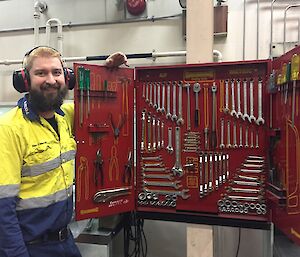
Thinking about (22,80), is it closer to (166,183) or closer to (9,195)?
(9,195)

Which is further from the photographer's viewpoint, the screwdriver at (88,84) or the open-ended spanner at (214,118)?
the open-ended spanner at (214,118)

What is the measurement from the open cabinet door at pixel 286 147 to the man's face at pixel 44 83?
94 centimetres

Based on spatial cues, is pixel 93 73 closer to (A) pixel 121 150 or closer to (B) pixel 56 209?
(A) pixel 121 150

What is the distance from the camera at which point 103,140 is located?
1.59 metres

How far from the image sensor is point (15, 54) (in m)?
2.72

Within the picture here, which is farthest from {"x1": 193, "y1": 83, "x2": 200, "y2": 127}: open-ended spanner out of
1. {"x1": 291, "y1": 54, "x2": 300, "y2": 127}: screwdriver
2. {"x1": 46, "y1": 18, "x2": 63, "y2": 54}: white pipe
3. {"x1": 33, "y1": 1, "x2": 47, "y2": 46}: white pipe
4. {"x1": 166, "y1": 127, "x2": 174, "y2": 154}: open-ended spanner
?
{"x1": 33, "y1": 1, "x2": 47, "y2": 46}: white pipe

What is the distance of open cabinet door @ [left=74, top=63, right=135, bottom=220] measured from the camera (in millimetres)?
1498

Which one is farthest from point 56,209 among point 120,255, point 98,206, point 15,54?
point 15,54

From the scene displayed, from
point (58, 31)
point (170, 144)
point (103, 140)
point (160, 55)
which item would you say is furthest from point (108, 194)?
point (58, 31)

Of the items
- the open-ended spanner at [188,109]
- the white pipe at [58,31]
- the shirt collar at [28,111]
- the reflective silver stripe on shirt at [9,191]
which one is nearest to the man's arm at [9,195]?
the reflective silver stripe on shirt at [9,191]

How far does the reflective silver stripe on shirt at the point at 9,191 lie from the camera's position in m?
1.11

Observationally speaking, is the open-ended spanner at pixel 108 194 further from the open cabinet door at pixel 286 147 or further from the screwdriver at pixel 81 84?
the open cabinet door at pixel 286 147

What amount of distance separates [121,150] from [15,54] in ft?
5.35

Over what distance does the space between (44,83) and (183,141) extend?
0.77m
